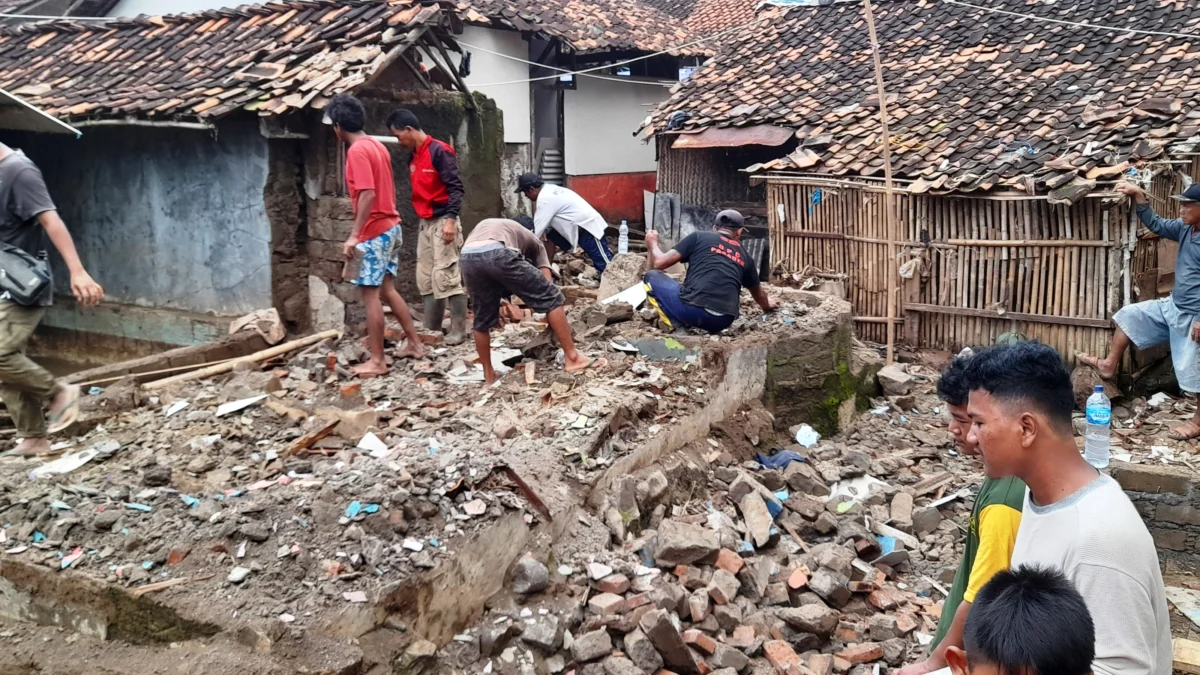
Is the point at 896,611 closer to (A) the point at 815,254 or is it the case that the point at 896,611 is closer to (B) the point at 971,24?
(A) the point at 815,254

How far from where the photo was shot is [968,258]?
409 inches

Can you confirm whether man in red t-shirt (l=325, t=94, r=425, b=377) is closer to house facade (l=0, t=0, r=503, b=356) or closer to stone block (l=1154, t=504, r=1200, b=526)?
house facade (l=0, t=0, r=503, b=356)

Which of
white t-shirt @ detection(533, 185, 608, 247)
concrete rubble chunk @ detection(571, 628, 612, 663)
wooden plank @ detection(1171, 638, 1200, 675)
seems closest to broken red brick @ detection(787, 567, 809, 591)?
concrete rubble chunk @ detection(571, 628, 612, 663)

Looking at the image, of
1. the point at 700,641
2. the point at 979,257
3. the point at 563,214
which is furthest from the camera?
the point at 979,257

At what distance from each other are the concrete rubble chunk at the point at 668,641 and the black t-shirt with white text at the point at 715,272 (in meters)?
3.43

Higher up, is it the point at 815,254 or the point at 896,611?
the point at 815,254

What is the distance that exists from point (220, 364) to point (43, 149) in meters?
5.09

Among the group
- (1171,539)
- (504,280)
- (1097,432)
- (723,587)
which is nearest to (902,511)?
(1097,432)

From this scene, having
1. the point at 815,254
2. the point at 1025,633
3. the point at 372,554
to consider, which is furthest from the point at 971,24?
the point at 1025,633

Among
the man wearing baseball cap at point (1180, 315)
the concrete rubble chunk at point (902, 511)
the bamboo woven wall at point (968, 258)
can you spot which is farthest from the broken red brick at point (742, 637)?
the bamboo woven wall at point (968, 258)

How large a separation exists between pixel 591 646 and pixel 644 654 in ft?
0.78

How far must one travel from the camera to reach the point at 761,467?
6.88 meters

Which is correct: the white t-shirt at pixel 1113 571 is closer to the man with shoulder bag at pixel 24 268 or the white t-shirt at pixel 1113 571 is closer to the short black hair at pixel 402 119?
the man with shoulder bag at pixel 24 268

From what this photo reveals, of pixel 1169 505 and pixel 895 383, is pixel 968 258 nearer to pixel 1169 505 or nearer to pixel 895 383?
pixel 895 383
